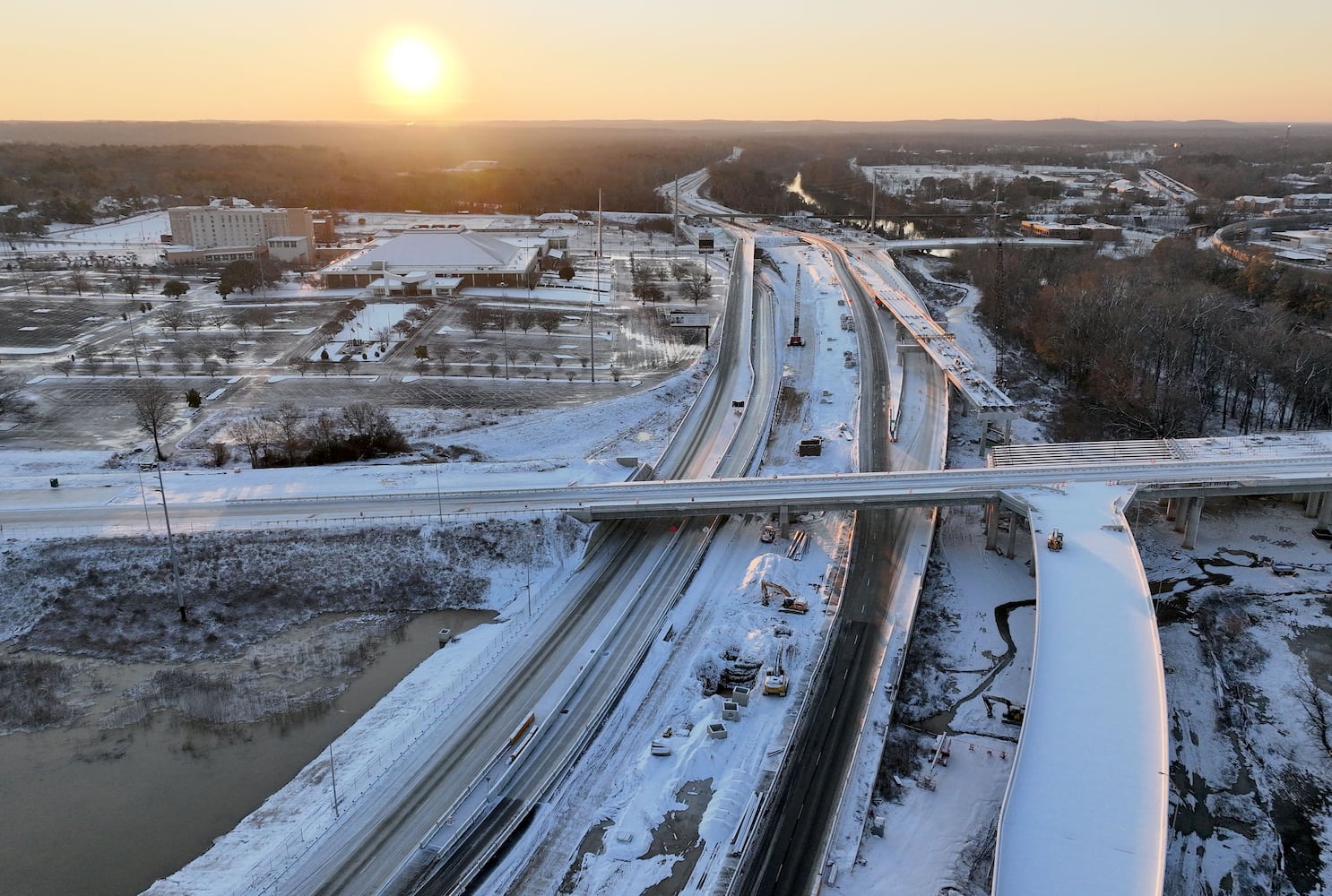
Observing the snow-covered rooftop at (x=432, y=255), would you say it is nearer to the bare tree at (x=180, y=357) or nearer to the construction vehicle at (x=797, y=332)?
the bare tree at (x=180, y=357)

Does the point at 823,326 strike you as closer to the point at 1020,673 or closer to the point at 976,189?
the point at 1020,673

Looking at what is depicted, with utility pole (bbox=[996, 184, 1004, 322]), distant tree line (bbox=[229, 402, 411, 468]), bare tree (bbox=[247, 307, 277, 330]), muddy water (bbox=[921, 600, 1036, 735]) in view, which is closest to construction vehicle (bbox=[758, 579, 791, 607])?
muddy water (bbox=[921, 600, 1036, 735])

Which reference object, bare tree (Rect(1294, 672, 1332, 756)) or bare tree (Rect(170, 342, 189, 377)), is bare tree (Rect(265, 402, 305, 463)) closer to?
bare tree (Rect(170, 342, 189, 377))

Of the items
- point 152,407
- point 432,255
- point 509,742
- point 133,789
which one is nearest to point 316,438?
point 152,407

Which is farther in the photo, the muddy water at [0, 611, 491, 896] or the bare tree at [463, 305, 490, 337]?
the bare tree at [463, 305, 490, 337]

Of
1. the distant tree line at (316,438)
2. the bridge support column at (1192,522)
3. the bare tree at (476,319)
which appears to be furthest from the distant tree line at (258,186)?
the bridge support column at (1192,522)

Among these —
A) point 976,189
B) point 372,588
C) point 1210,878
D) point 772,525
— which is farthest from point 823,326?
point 976,189
